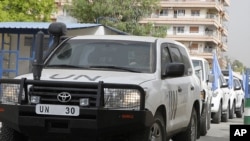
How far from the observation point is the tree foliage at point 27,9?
35719 mm

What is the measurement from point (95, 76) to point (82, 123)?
784 mm

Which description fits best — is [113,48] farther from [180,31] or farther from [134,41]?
[180,31]

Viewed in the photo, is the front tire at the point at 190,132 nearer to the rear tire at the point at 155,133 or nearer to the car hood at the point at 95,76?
the rear tire at the point at 155,133

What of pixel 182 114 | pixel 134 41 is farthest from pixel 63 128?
pixel 182 114

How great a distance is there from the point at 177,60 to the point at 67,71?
90.3 inches

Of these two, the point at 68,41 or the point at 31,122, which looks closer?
the point at 31,122

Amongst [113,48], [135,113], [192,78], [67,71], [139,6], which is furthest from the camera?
[139,6]

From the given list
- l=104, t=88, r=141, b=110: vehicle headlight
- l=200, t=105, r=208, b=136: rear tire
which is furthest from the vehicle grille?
l=200, t=105, r=208, b=136: rear tire

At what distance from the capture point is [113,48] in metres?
7.93

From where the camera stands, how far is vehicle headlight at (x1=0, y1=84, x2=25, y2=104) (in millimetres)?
6793

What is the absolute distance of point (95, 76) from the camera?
273 inches

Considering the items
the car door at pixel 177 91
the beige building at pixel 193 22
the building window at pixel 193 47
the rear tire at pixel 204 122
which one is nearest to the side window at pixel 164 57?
the car door at pixel 177 91

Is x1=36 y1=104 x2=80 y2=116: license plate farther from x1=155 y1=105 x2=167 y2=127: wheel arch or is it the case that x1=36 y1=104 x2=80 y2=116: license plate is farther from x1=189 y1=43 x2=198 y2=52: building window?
x1=189 y1=43 x2=198 y2=52: building window

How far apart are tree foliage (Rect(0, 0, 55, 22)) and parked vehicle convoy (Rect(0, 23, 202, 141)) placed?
28.3 m
